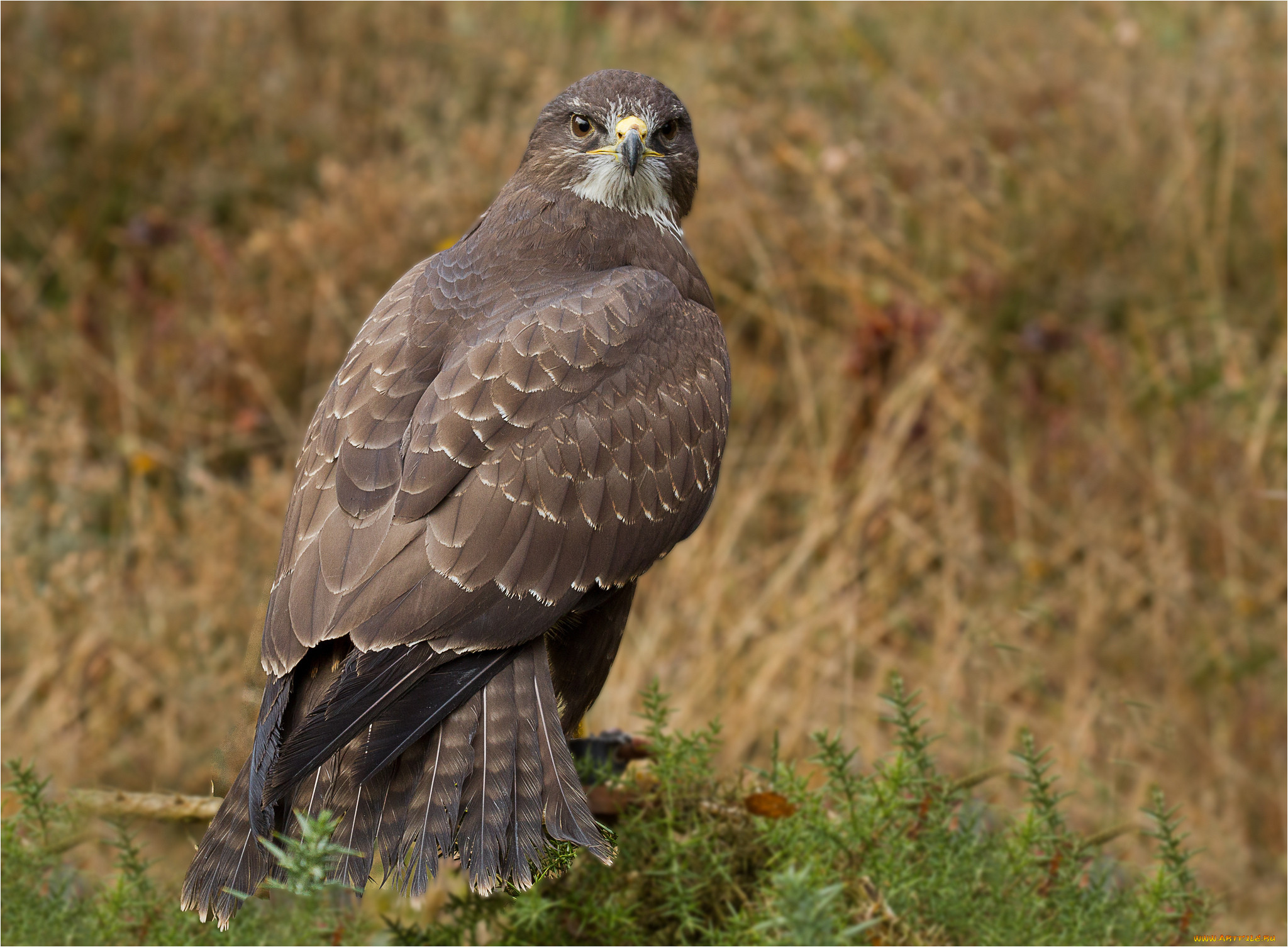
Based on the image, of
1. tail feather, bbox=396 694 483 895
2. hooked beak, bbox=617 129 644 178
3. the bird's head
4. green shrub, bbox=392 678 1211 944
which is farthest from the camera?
the bird's head

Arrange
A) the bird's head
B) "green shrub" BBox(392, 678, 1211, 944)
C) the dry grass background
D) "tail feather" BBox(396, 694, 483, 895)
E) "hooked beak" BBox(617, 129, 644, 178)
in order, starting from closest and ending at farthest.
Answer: "tail feather" BBox(396, 694, 483, 895) < "green shrub" BBox(392, 678, 1211, 944) < "hooked beak" BBox(617, 129, 644, 178) < the bird's head < the dry grass background

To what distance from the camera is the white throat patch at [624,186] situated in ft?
11.5

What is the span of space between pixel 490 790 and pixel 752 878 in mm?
778

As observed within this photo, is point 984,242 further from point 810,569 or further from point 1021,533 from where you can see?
point 810,569

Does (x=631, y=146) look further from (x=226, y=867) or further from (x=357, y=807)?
(x=226, y=867)

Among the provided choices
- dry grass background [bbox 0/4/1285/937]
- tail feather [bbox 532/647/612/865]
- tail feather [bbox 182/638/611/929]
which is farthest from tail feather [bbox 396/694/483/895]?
dry grass background [bbox 0/4/1285/937]

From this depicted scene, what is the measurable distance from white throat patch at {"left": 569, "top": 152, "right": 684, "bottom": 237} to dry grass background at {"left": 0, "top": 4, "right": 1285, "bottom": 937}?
1710 millimetres

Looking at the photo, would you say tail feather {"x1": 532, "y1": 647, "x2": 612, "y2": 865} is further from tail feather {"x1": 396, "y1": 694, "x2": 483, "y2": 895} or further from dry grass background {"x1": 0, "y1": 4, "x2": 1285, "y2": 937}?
dry grass background {"x1": 0, "y1": 4, "x2": 1285, "y2": 937}

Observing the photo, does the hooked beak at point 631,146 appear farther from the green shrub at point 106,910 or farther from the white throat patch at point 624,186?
the green shrub at point 106,910

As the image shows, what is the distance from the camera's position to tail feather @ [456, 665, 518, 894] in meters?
2.41

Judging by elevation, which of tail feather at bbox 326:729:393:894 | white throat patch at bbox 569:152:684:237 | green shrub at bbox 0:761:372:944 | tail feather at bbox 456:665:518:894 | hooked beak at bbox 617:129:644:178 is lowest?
green shrub at bbox 0:761:372:944

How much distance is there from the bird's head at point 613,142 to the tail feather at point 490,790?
149 centimetres

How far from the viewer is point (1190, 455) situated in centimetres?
563

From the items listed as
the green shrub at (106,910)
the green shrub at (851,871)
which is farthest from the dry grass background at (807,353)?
the green shrub at (106,910)
